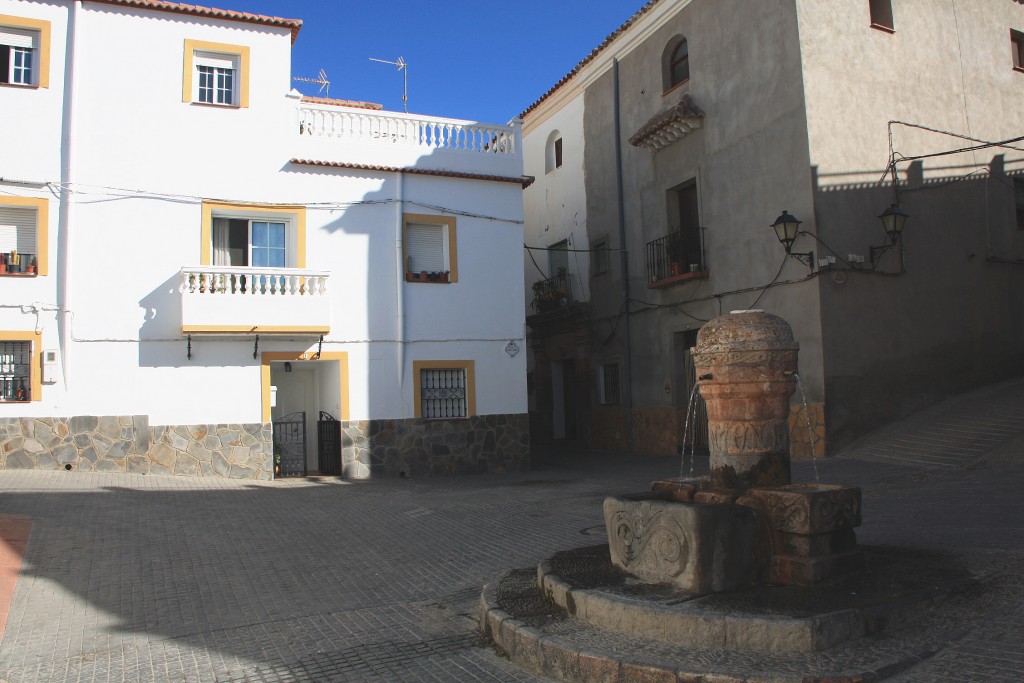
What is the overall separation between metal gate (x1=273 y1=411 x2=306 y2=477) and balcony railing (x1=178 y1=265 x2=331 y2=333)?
89.8 inches

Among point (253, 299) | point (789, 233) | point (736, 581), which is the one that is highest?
point (789, 233)

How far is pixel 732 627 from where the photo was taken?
4121 millimetres

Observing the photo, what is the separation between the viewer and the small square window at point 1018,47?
53.5ft

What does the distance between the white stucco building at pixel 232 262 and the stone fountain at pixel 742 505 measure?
31.0 feet

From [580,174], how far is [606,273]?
2.97m

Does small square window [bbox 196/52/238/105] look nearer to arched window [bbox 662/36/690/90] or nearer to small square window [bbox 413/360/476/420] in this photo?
small square window [bbox 413/360/476/420]

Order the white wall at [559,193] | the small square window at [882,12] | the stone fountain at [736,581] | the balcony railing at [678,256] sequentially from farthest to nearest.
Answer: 1. the white wall at [559,193]
2. the balcony railing at [678,256]
3. the small square window at [882,12]
4. the stone fountain at [736,581]

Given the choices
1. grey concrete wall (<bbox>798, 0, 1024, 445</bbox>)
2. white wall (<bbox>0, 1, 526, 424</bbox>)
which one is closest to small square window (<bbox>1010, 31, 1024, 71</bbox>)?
grey concrete wall (<bbox>798, 0, 1024, 445</bbox>)

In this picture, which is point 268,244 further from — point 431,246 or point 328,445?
point 328,445

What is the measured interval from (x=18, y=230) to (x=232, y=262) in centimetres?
327

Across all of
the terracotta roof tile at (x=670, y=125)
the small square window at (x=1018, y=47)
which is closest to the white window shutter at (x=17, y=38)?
the terracotta roof tile at (x=670, y=125)

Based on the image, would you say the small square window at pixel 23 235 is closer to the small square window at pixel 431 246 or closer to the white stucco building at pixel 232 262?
the white stucco building at pixel 232 262

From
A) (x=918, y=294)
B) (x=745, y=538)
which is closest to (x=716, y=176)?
(x=918, y=294)

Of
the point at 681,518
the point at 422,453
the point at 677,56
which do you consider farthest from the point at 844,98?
the point at 681,518
